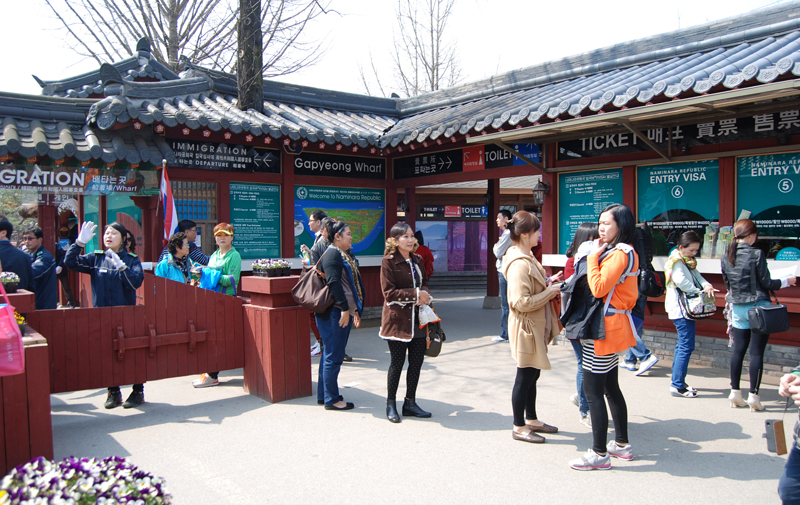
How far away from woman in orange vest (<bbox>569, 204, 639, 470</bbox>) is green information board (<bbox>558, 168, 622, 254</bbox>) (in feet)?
13.1

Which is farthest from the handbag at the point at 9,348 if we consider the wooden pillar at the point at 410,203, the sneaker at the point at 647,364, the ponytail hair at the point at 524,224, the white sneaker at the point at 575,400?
the wooden pillar at the point at 410,203

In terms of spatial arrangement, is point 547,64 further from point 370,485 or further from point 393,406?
point 370,485

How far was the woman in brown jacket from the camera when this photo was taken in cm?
455

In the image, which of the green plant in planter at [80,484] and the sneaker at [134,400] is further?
the sneaker at [134,400]

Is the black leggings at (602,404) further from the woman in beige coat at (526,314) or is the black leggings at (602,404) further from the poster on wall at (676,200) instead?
the poster on wall at (676,200)

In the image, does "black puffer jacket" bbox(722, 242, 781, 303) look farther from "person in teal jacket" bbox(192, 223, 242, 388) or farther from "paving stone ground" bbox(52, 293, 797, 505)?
"person in teal jacket" bbox(192, 223, 242, 388)

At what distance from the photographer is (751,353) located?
4.88m

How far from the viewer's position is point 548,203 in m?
8.03

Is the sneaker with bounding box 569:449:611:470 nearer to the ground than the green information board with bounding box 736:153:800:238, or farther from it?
nearer to the ground

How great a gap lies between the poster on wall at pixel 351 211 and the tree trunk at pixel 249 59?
1652 millimetres

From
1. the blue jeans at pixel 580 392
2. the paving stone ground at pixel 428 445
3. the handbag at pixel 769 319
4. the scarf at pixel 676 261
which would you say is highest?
the scarf at pixel 676 261

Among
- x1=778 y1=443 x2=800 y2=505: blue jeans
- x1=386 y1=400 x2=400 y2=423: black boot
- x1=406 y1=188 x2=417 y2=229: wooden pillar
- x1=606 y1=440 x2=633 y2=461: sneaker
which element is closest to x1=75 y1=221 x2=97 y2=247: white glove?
x1=386 y1=400 x2=400 y2=423: black boot

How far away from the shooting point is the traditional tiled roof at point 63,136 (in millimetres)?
6637

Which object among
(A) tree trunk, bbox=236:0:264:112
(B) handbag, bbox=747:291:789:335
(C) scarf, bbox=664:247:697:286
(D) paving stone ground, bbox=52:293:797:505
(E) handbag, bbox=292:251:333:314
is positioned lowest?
(D) paving stone ground, bbox=52:293:797:505
